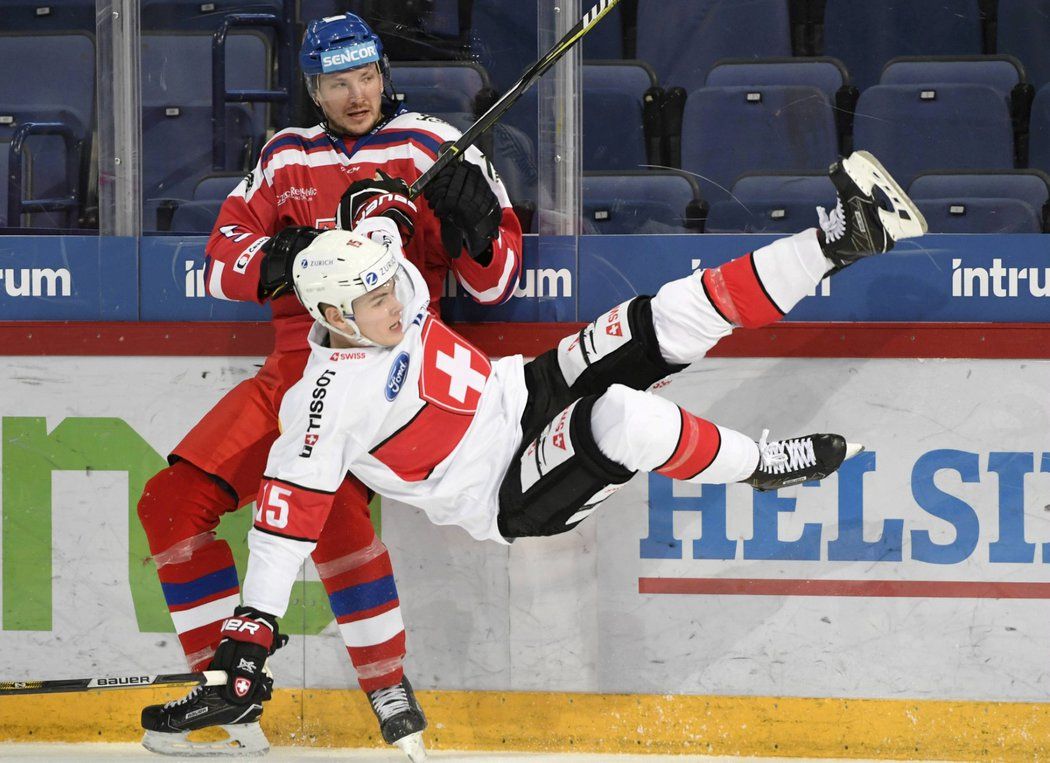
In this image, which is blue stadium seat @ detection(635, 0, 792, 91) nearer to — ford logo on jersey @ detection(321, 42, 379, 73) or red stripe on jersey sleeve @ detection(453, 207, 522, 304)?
red stripe on jersey sleeve @ detection(453, 207, 522, 304)

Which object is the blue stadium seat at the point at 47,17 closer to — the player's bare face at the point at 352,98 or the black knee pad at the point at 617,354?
the player's bare face at the point at 352,98

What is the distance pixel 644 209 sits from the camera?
311cm

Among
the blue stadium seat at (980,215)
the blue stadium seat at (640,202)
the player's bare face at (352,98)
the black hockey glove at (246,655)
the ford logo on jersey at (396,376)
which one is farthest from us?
the blue stadium seat at (640,202)

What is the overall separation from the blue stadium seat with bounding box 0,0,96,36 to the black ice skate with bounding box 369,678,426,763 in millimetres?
1692

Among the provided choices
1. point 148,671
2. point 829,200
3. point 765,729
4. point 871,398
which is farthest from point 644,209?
point 148,671

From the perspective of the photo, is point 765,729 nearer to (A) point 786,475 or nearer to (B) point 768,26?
(A) point 786,475

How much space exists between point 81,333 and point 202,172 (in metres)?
0.47

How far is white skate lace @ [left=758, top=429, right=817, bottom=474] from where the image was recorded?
103 inches

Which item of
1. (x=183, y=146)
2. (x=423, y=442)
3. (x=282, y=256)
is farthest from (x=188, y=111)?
(x=423, y=442)

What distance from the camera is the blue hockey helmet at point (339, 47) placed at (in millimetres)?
2832

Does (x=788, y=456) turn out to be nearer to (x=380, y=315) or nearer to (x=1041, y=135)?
(x=380, y=315)

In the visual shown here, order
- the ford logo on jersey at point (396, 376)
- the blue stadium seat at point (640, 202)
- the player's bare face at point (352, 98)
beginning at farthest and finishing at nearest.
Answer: the blue stadium seat at point (640, 202) → the player's bare face at point (352, 98) → the ford logo on jersey at point (396, 376)

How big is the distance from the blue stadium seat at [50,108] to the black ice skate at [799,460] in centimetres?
174

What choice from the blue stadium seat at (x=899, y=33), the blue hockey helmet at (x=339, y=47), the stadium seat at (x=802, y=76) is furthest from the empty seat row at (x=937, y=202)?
the blue hockey helmet at (x=339, y=47)
